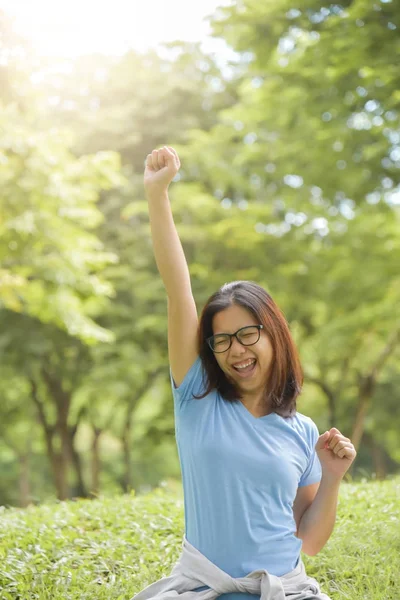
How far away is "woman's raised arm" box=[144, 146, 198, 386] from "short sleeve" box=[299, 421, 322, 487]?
516mm

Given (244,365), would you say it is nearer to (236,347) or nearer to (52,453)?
(236,347)

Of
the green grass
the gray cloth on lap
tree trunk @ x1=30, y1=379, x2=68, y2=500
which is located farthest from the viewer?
tree trunk @ x1=30, y1=379, x2=68, y2=500

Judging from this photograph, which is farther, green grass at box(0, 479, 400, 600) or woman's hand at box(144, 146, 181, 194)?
green grass at box(0, 479, 400, 600)

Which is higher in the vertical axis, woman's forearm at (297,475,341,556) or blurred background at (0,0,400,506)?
blurred background at (0,0,400,506)

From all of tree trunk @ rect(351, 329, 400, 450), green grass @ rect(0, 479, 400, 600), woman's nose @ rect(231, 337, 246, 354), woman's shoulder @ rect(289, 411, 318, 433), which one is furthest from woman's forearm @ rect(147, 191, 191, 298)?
tree trunk @ rect(351, 329, 400, 450)

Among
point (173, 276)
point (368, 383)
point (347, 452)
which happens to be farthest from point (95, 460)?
point (173, 276)

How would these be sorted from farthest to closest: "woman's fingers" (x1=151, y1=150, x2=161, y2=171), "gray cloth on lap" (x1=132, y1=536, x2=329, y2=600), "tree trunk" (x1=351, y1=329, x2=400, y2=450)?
"tree trunk" (x1=351, y1=329, x2=400, y2=450), "woman's fingers" (x1=151, y1=150, x2=161, y2=171), "gray cloth on lap" (x1=132, y1=536, x2=329, y2=600)

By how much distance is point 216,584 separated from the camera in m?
2.39

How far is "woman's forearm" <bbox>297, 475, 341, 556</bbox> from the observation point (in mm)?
2654

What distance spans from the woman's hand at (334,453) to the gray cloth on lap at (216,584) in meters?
0.35

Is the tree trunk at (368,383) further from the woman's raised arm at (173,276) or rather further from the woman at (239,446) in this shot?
the woman's raised arm at (173,276)

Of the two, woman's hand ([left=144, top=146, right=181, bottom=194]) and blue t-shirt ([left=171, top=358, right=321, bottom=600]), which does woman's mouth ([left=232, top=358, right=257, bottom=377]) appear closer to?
blue t-shirt ([left=171, top=358, right=321, bottom=600])

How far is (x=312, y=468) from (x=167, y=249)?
36.5 inches

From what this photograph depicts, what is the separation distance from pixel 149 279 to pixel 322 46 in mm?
7154
